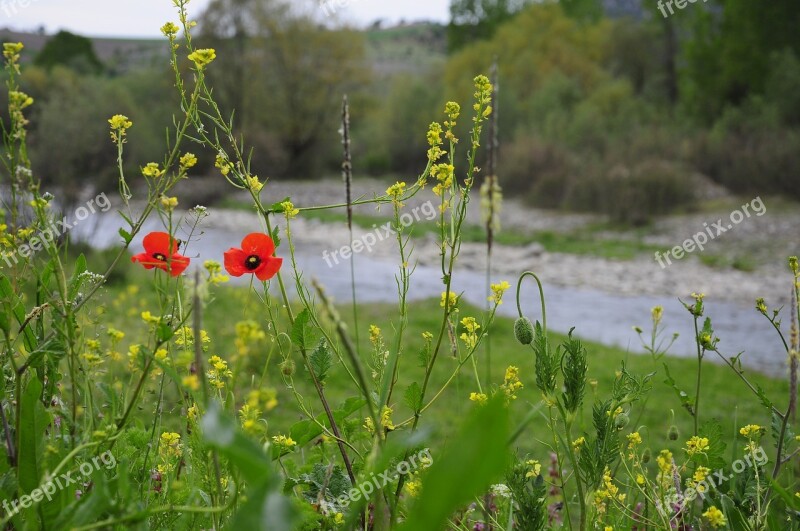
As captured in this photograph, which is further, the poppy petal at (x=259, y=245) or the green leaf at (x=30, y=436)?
the poppy petal at (x=259, y=245)

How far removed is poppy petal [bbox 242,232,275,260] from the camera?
4.15 ft

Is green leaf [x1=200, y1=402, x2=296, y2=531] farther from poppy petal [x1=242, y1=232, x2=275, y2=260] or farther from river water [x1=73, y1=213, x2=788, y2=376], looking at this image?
river water [x1=73, y1=213, x2=788, y2=376]

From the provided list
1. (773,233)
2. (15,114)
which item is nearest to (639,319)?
(773,233)

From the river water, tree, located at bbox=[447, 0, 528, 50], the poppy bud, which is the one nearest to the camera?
the poppy bud

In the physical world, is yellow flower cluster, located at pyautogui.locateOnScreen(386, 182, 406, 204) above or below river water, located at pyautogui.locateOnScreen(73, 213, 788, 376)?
above

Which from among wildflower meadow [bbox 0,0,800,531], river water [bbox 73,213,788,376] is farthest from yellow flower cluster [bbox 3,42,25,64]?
river water [bbox 73,213,788,376]

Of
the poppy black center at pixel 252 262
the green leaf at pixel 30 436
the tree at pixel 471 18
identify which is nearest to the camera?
the green leaf at pixel 30 436

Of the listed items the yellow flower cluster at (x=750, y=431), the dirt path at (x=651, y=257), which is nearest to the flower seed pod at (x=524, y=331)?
the yellow flower cluster at (x=750, y=431)

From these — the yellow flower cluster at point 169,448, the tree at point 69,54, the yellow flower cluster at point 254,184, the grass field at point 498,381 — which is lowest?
the grass field at point 498,381

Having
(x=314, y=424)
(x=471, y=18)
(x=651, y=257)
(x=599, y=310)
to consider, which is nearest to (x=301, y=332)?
(x=314, y=424)

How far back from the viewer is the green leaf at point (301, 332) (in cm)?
122

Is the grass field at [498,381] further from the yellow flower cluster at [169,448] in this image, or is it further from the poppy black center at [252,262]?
the poppy black center at [252,262]

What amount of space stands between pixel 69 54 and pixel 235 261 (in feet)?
117

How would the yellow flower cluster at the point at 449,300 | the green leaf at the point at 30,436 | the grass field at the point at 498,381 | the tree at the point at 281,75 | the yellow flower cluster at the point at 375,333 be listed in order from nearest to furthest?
1. the green leaf at the point at 30,436
2. the yellow flower cluster at the point at 449,300
3. the yellow flower cluster at the point at 375,333
4. the grass field at the point at 498,381
5. the tree at the point at 281,75
